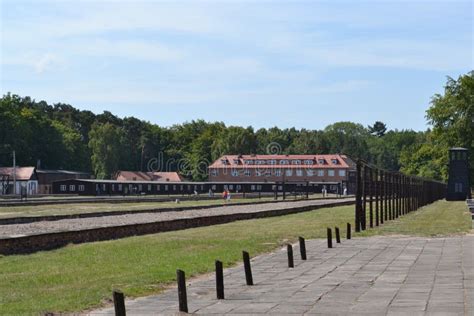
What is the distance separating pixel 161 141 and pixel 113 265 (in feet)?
533

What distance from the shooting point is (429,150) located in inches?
4082

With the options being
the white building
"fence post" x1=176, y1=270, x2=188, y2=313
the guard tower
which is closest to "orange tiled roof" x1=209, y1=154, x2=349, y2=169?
the white building

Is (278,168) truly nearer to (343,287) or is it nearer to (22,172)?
(22,172)

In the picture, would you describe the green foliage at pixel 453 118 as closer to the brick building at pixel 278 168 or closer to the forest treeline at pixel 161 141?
the forest treeline at pixel 161 141

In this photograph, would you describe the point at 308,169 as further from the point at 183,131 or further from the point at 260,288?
the point at 260,288

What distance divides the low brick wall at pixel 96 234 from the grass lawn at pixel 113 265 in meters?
0.91

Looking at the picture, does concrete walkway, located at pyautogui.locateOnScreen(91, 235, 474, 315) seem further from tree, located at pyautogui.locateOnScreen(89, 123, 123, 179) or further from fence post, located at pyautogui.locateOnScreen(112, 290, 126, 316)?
tree, located at pyautogui.locateOnScreen(89, 123, 123, 179)

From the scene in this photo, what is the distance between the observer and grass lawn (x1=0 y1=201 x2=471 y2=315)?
12969mm

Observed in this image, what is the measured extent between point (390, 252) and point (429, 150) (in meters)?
85.2

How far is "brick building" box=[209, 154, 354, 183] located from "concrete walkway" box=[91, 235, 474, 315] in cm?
14161

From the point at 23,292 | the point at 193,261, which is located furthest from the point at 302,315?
the point at 193,261

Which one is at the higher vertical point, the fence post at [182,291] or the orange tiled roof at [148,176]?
the orange tiled roof at [148,176]

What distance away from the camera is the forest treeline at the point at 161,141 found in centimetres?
9673

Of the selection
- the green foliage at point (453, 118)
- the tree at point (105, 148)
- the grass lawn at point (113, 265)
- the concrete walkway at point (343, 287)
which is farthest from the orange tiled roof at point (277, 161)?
the concrete walkway at point (343, 287)
